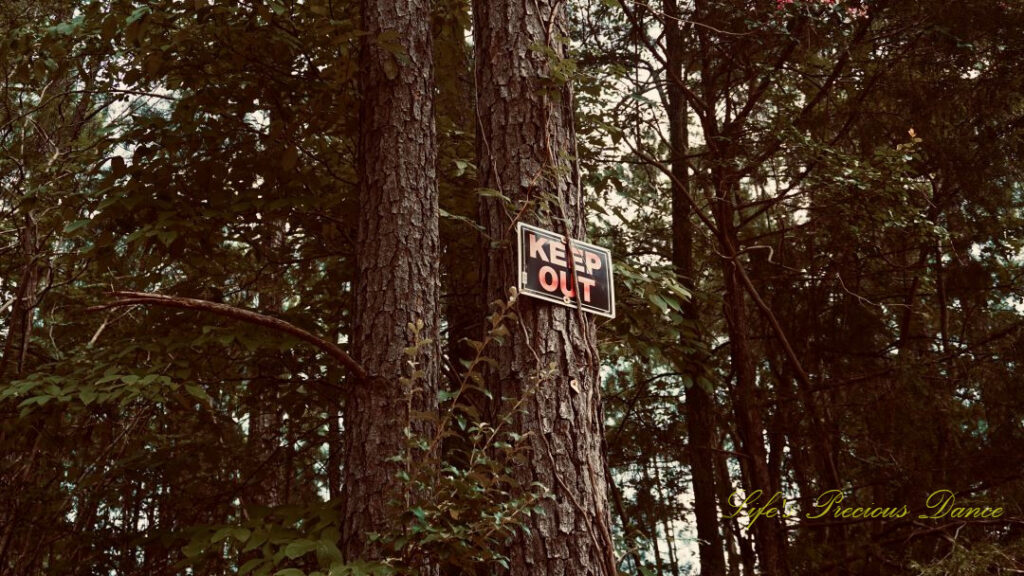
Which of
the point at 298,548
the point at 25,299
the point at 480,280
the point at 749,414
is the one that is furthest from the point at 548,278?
the point at 25,299

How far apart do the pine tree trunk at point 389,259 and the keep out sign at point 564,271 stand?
2.18ft

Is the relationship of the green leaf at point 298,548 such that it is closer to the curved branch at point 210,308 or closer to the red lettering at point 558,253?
the curved branch at point 210,308

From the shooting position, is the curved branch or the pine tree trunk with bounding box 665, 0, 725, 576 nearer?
the curved branch

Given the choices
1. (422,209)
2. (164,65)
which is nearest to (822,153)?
(422,209)

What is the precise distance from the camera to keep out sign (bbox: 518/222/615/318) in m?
2.14

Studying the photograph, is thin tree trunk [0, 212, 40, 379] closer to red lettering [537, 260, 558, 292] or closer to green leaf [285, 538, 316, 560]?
green leaf [285, 538, 316, 560]

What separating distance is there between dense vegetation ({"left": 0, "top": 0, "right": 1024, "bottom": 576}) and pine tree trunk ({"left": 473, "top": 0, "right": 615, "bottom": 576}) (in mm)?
27

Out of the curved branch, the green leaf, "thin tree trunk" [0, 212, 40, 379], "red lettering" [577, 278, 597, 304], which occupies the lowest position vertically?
the green leaf

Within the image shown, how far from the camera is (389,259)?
2.88m

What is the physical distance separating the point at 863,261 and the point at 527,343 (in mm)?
4619

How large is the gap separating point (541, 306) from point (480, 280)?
0.28 metres

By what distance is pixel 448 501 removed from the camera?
75.8 inches

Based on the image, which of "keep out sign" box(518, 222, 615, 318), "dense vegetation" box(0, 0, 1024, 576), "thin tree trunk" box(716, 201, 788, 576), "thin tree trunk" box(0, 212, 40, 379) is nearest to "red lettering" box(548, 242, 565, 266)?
"keep out sign" box(518, 222, 615, 318)

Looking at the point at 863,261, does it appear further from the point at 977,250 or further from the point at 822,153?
the point at 822,153
